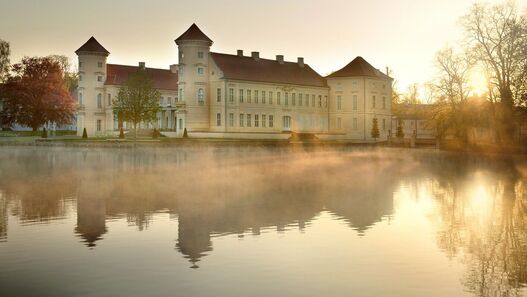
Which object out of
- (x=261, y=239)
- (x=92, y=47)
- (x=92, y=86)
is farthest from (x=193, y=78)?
(x=261, y=239)

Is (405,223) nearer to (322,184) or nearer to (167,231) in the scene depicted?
(167,231)

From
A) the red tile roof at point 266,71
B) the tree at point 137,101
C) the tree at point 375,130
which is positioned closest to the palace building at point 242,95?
the red tile roof at point 266,71

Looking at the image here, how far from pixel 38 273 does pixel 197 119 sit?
79184mm

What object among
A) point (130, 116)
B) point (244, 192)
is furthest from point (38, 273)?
point (130, 116)

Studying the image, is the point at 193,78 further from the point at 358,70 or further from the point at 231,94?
the point at 358,70

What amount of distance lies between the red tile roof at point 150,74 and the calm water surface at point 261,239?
259ft

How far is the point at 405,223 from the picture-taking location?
15914 millimetres

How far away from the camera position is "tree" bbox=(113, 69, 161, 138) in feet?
282

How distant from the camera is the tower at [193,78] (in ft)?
291

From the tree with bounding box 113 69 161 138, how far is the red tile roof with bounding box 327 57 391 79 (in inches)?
1178

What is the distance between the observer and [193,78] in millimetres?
89250

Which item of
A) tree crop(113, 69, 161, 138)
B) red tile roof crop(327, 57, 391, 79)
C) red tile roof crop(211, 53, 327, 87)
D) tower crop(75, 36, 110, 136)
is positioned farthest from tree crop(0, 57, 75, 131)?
red tile roof crop(327, 57, 391, 79)

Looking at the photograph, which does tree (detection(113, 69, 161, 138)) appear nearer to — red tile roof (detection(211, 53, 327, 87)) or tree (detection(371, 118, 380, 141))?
red tile roof (detection(211, 53, 327, 87))

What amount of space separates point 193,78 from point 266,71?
12002mm
